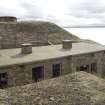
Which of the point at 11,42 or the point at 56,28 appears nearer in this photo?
the point at 11,42

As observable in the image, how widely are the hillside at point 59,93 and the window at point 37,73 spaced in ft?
34.5

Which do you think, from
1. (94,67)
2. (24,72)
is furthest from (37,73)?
(94,67)

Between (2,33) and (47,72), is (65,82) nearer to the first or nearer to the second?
(47,72)

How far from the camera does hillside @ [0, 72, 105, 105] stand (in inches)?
293

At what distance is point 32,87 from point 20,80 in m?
10.5

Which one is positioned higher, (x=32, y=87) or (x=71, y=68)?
(x=32, y=87)

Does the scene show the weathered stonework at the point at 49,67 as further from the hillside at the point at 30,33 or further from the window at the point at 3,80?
the hillside at the point at 30,33

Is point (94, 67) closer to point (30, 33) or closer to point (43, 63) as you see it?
point (43, 63)

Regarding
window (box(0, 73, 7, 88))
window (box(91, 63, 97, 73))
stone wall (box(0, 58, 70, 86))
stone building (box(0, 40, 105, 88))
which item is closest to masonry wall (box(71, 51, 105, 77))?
stone building (box(0, 40, 105, 88))

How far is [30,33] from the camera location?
1667 inches

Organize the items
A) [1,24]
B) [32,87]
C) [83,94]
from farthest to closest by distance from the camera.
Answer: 1. [1,24]
2. [32,87]
3. [83,94]

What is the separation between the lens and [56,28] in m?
47.6

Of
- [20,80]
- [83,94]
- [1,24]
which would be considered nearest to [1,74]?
[20,80]

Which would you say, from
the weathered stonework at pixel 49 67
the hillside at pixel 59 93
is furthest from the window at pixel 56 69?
the hillside at pixel 59 93
